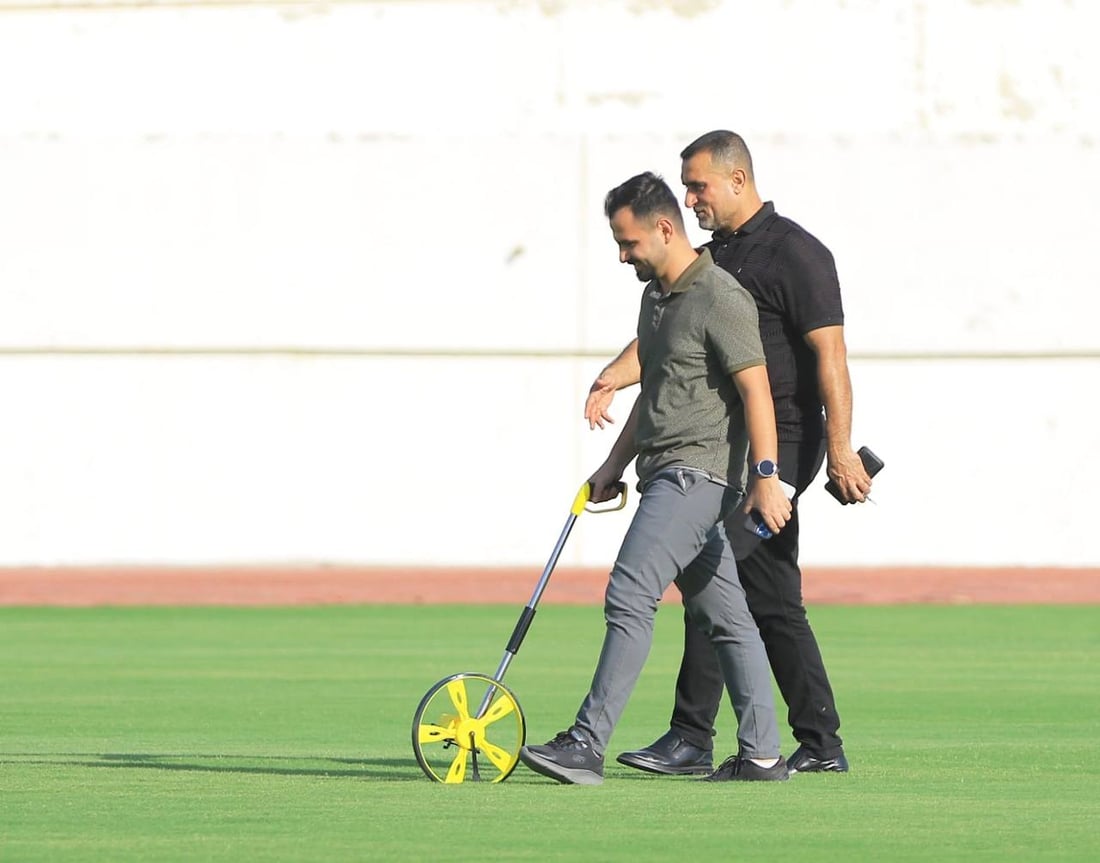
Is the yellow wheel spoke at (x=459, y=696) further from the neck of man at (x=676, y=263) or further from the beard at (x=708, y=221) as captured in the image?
the beard at (x=708, y=221)

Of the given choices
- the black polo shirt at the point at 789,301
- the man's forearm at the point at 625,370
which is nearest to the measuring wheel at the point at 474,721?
the man's forearm at the point at 625,370

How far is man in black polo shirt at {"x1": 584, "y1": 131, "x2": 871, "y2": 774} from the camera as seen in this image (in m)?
8.07

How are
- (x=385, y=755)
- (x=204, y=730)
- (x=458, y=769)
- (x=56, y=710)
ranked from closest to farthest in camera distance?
(x=458, y=769) → (x=385, y=755) → (x=204, y=730) → (x=56, y=710)

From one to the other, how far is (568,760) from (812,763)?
1.04m

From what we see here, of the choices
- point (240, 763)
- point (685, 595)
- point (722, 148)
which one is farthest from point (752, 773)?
point (722, 148)

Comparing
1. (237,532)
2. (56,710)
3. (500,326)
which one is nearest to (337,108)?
(500,326)

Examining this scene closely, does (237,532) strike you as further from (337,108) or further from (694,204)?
(694,204)

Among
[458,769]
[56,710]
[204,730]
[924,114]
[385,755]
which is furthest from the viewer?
[924,114]

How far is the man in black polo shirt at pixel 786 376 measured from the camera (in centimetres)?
807

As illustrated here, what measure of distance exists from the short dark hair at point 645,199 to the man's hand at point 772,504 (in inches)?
34.5

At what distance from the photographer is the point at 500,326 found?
26219 mm

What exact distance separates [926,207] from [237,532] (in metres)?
8.39

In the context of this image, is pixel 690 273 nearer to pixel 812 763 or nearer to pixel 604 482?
pixel 604 482

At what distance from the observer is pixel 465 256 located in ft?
85.6
